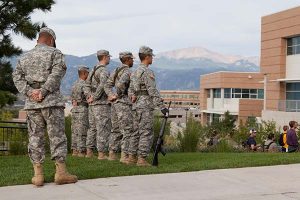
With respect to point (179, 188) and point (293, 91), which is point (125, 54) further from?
point (293, 91)

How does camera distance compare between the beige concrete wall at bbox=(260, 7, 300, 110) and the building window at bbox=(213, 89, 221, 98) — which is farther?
the building window at bbox=(213, 89, 221, 98)

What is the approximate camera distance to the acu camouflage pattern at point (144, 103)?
26.6ft

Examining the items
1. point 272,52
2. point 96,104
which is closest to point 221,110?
point 272,52

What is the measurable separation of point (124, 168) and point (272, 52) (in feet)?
137

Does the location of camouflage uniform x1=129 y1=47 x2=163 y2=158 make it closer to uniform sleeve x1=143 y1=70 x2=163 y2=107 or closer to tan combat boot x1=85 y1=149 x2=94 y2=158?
uniform sleeve x1=143 y1=70 x2=163 y2=107

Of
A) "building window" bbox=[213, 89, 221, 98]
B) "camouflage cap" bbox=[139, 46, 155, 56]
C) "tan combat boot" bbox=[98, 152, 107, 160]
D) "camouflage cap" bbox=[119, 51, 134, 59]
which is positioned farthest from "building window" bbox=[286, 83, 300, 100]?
"camouflage cap" bbox=[139, 46, 155, 56]

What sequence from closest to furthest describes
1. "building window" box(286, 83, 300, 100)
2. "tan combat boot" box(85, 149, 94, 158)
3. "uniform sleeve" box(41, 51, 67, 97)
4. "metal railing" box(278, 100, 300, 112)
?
"uniform sleeve" box(41, 51, 67, 97)
"tan combat boot" box(85, 149, 94, 158)
"metal railing" box(278, 100, 300, 112)
"building window" box(286, 83, 300, 100)

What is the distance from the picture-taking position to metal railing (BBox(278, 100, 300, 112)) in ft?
129

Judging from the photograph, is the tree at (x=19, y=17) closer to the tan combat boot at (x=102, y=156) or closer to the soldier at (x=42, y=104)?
the tan combat boot at (x=102, y=156)

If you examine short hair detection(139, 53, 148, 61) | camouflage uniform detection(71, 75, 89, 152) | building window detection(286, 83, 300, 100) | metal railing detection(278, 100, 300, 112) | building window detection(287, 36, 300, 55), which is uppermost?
building window detection(287, 36, 300, 55)

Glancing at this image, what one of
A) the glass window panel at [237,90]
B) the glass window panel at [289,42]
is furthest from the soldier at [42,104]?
the glass window panel at [237,90]

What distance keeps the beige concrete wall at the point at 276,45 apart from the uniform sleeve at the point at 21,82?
3960cm

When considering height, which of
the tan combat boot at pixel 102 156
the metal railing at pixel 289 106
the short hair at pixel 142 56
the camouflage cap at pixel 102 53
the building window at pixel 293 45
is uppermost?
the building window at pixel 293 45

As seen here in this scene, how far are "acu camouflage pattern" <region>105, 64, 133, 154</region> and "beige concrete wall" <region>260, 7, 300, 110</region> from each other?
3695 centimetres
